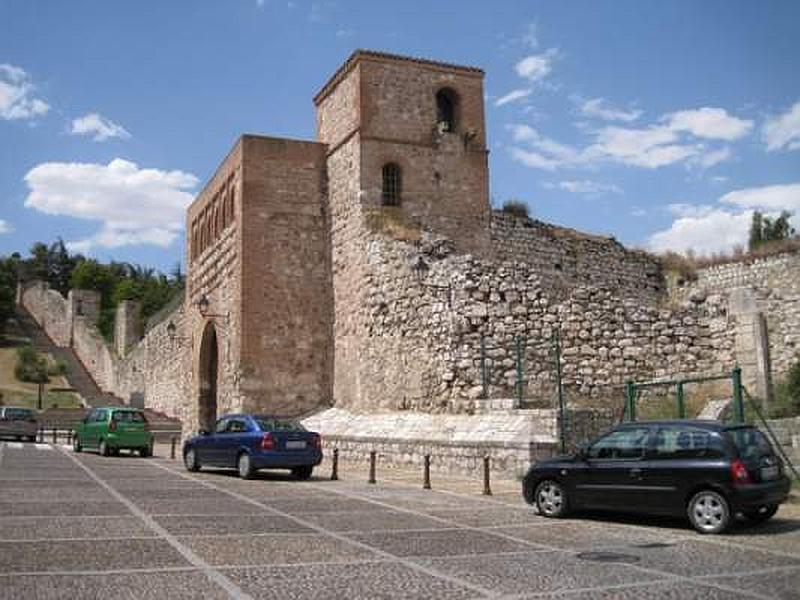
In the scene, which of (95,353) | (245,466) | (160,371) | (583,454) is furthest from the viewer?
(95,353)

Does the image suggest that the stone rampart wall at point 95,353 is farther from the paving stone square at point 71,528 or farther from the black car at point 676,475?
the black car at point 676,475

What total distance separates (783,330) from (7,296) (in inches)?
2738

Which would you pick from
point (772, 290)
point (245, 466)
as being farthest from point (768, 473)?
point (772, 290)

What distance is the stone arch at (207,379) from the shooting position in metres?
31.3

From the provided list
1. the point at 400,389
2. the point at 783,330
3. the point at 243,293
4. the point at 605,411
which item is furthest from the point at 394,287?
the point at 783,330

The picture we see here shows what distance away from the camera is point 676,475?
1020 cm

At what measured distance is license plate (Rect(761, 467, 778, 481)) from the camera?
1001cm

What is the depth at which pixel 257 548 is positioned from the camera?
8.43 meters

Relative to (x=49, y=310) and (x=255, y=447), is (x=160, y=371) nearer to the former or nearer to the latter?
(x=255, y=447)

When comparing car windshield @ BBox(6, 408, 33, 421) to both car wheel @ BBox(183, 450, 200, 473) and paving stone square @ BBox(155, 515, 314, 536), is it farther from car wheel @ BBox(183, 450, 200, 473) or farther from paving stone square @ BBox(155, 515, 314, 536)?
paving stone square @ BBox(155, 515, 314, 536)

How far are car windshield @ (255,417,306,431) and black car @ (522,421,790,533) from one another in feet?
22.7

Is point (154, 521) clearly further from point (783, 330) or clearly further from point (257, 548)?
point (783, 330)

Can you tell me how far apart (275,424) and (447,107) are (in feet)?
46.3

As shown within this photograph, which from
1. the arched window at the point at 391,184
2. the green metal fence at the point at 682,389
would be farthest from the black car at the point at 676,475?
the arched window at the point at 391,184
